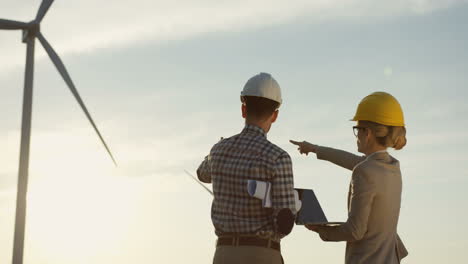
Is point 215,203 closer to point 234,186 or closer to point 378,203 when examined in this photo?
point 234,186

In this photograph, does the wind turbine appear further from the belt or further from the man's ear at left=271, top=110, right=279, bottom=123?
the belt

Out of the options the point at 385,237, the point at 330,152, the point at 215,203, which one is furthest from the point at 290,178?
the point at 330,152

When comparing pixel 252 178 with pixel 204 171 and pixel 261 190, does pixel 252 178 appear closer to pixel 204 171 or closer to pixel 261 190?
pixel 261 190

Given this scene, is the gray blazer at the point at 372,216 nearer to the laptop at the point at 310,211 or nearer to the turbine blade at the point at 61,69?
the laptop at the point at 310,211

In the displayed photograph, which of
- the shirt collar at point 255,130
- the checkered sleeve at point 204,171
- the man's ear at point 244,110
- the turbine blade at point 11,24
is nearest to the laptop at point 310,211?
the shirt collar at point 255,130

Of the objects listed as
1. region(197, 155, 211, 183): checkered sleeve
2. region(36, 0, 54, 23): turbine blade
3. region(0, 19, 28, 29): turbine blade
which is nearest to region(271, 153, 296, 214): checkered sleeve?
region(197, 155, 211, 183): checkered sleeve

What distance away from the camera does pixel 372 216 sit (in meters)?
12.0

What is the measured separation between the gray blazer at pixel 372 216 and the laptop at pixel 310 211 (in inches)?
18.1

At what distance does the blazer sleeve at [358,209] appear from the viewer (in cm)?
1183

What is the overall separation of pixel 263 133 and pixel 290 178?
3.18ft

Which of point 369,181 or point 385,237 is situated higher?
point 369,181

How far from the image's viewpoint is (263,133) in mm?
11523

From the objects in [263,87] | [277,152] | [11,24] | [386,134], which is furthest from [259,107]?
[11,24]

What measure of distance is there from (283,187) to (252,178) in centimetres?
53
